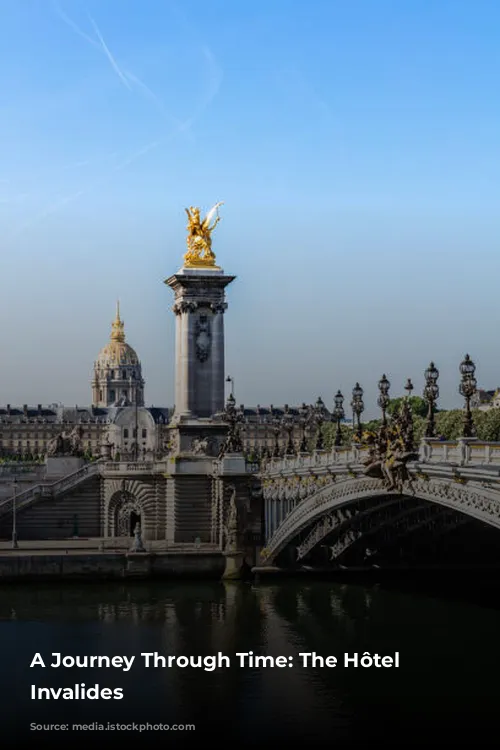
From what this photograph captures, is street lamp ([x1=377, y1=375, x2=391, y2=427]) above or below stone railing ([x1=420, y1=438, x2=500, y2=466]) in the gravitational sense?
above

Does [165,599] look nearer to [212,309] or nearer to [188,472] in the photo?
[188,472]

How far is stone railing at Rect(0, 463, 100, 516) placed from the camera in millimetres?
90188

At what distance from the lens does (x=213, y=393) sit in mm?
88625

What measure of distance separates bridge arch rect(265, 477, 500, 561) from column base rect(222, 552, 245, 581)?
141 centimetres

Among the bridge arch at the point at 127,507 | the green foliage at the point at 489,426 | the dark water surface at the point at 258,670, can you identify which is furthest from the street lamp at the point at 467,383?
the green foliage at the point at 489,426

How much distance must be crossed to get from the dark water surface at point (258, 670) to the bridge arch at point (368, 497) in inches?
126

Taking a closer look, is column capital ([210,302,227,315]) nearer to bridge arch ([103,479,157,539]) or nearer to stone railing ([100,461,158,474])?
→ stone railing ([100,461,158,474])

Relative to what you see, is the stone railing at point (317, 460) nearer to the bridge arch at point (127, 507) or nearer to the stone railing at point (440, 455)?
the stone railing at point (440, 455)

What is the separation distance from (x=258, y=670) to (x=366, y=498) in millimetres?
13069

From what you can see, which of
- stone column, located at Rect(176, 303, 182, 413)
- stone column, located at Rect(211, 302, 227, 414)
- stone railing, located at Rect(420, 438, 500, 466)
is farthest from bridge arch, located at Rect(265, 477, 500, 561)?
stone column, located at Rect(176, 303, 182, 413)

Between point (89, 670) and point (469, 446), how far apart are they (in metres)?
14.8

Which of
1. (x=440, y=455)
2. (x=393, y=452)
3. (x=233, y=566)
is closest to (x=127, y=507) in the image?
(x=233, y=566)

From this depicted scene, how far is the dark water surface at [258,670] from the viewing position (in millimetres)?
42250

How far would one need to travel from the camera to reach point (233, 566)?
2987 inches
